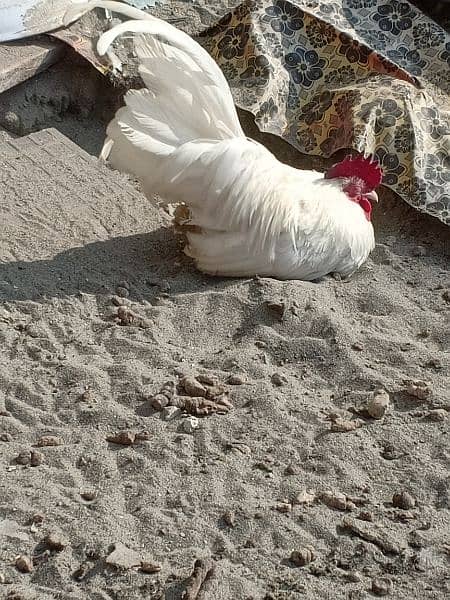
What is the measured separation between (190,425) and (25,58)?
280 centimetres

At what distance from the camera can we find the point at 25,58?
5.25 metres

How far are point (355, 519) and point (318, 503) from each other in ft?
0.45

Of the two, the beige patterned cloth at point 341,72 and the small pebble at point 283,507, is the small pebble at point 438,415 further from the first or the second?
the beige patterned cloth at point 341,72

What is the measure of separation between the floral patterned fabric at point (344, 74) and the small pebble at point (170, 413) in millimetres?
2019

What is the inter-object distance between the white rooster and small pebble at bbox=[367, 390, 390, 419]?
83cm

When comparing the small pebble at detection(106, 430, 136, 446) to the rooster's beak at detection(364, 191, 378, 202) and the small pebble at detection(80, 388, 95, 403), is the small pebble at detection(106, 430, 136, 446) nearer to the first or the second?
the small pebble at detection(80, 388, 95, 403)

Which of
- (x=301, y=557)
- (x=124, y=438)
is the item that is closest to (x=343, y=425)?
(x=301, y=557)

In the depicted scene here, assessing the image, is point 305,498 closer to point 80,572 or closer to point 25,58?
point 80,572

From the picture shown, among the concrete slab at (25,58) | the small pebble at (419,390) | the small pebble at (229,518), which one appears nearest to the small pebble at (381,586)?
the small pebble at (229,518)

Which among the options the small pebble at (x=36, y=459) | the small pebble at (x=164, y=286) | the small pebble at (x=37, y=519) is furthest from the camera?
the small pebble at (x=164, y=286)

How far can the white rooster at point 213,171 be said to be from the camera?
395 cm

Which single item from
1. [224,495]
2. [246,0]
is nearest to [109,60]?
[246,0]

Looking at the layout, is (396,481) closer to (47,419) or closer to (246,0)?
(47,419)

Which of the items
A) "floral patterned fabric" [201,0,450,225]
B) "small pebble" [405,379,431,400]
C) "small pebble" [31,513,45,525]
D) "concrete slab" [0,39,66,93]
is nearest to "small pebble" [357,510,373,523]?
"small pebble" [405,379,431,400]
